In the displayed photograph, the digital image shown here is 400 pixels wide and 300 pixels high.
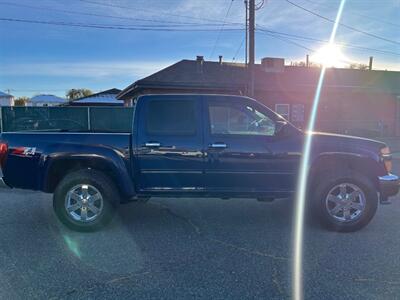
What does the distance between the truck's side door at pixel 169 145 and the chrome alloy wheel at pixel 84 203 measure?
0.63 metres

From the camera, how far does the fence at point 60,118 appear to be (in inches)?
633

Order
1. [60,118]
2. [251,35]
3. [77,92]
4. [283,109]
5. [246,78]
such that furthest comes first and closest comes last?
[77,92], [283,109], [246,78], [60,118], [251,35]

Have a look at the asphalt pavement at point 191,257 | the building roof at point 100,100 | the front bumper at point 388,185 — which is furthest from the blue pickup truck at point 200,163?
the building roof at point 100,100

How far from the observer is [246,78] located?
18.9m

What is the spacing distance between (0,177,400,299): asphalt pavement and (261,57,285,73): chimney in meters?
18.0

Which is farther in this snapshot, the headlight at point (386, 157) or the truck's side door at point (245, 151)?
the headlight at point (386, 157)

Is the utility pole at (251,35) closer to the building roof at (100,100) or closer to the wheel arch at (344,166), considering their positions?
the wheel arch at (344,166)

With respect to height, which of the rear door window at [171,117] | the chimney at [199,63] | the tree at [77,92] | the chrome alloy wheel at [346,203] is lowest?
the chrome alloy wheel at [346,203]

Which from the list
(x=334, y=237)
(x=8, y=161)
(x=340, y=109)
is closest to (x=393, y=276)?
(x=334, y=237)

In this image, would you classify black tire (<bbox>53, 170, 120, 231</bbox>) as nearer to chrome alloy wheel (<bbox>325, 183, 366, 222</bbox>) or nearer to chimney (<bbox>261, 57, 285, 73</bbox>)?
chrome alloy wheel (<bbox>325, 183, 366, 222</bbox>)

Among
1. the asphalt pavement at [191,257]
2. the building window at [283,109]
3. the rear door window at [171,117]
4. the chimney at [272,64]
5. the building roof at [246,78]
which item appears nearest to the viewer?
the asphalt pavement at [191,257]

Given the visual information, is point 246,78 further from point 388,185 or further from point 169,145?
point 169,145

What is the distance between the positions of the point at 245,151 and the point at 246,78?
14.7 meters

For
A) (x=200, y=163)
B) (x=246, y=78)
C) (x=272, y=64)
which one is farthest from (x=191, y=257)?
(x=272, y=64)
